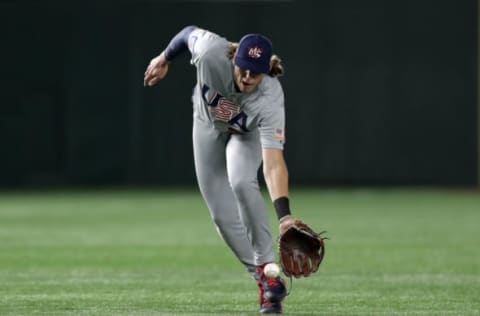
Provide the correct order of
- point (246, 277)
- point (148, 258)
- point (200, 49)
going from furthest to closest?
point (148, 258), point (246, 277), point (200, 49)

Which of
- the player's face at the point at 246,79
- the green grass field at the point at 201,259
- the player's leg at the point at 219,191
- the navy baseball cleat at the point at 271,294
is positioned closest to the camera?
the player's face at the point at 246,79

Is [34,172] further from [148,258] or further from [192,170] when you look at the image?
[148,258]

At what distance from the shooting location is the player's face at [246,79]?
20.6ft

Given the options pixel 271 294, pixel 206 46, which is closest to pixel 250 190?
pixel 271 294

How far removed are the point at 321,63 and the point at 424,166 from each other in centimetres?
237

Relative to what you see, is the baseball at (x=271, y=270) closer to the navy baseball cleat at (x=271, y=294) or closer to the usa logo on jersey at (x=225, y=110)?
the navy baseball cleat at (x=271, y=294)

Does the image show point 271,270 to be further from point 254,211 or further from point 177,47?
point 177,47

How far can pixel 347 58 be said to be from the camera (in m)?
20.6

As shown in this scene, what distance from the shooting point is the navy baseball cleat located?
6562 millimetres

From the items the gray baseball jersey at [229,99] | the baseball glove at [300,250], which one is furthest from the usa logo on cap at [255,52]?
the baseball glove at [300,250]

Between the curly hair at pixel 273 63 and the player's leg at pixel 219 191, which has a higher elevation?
the curly hair at pixel 273 63

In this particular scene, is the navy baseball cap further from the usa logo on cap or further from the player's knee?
the player's knee

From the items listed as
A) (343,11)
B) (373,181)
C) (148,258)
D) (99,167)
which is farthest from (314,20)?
(148,258)

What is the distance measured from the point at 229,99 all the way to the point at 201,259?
12.5 ft
